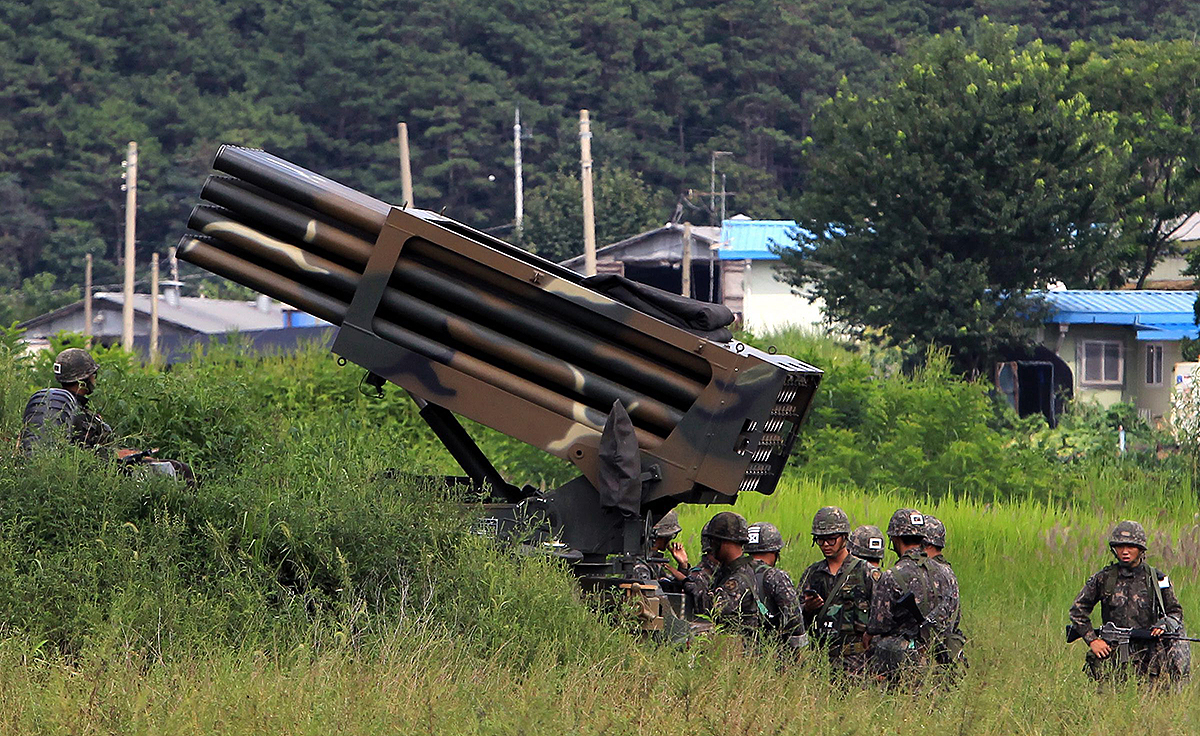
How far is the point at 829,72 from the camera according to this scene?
72.7 m

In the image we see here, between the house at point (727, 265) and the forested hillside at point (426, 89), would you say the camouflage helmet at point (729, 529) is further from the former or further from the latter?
the forested hillside at point (426, 89)

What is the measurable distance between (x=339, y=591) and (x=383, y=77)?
6109 cm

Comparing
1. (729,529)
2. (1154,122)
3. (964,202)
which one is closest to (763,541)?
(729,529)

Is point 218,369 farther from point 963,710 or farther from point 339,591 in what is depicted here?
point 963,710

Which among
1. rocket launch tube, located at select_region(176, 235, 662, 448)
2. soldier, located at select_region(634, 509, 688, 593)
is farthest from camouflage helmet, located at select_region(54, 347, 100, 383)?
soldier, located at select_region(634, 509, 688, 593)

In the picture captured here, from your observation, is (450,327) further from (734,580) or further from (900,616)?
(900,616)

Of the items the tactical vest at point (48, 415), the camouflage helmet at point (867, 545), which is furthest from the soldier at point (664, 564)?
the tactical vest at point (48, 415)

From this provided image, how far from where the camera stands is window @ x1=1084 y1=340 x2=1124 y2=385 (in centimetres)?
4062

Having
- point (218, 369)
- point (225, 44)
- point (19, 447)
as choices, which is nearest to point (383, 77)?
point (225, 44)

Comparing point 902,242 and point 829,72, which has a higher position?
point 829,72

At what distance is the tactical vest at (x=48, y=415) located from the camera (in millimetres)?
9133

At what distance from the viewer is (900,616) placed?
9688mm

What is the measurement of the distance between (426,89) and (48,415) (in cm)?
5844

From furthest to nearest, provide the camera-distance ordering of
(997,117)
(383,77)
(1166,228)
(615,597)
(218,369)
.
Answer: (383,77)
(1166,228)
(997,117)
(218,369)
(615,597)
